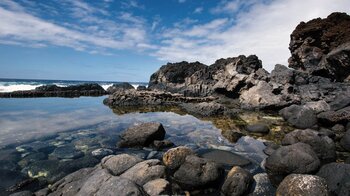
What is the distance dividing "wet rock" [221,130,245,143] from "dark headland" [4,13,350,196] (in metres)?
0.12

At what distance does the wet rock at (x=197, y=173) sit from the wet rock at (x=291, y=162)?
2115 mm

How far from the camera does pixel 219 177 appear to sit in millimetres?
8562

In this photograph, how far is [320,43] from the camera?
134ft

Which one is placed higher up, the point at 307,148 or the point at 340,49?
the point at 340,49

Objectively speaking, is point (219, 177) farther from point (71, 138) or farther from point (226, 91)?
point (226, 91)

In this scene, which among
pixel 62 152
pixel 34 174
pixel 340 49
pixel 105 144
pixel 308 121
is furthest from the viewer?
pixel 340 49

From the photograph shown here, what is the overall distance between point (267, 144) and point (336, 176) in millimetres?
5739

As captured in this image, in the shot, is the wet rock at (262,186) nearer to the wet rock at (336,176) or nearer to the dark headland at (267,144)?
the dark headland at (267,144)

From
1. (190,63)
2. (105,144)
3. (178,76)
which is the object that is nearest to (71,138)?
(105,144)

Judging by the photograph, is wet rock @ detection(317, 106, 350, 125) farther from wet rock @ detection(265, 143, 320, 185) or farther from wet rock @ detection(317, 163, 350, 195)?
wet rock @ detection(317, 163, 350, 195)

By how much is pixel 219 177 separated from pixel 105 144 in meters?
7.03

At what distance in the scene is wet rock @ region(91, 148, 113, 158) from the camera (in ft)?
37.9

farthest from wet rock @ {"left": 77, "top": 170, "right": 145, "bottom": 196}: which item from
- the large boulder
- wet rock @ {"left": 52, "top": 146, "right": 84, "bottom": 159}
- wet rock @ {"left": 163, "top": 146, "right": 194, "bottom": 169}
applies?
the large boulder

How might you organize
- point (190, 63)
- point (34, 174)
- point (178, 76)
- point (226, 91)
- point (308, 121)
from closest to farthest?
point (34, 174)
point (308, 121)
point (226, 91)
point (178, 76)
point (190, 63)
